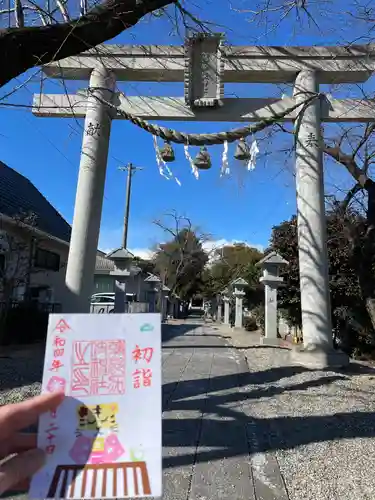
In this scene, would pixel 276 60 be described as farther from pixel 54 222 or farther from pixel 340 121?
pixel 54 222

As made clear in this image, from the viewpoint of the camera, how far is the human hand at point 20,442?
1.40m

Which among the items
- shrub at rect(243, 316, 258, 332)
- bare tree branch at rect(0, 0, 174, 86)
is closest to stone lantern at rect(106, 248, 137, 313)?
bare tree branch at rect(0, 0, 174, 86)

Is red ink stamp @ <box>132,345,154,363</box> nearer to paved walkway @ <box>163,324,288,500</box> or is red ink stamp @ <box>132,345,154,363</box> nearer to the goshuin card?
the goshuin card

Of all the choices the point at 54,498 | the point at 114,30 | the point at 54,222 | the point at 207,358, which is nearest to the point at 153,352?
the point at 54,498

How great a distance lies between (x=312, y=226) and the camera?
9008 millimetres

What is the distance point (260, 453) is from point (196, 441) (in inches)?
26.4

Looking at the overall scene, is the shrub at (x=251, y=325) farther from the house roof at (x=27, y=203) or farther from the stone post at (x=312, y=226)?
the stone post at (x=312, y=226)

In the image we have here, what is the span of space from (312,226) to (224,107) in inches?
121

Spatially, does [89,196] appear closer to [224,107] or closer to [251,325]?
[224,107]

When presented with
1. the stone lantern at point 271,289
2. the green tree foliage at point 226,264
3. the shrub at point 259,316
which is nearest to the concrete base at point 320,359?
the stone lantern at point 271,289

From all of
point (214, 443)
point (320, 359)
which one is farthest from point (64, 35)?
point (320, 359)

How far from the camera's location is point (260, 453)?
404cm

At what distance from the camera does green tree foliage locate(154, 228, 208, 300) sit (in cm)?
4228

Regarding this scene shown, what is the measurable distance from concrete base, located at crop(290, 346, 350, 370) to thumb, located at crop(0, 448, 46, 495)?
25.5ft
